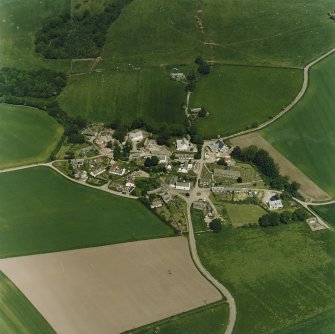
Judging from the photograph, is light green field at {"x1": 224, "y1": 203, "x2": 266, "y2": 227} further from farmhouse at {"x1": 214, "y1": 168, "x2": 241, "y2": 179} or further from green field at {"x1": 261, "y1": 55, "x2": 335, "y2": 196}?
green field at {"x1": 261, "y1": 55, "x2": 335, "y2": 196}

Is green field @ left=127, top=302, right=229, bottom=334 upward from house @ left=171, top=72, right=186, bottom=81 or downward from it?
downward

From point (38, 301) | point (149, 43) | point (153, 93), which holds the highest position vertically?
point (149, 43)

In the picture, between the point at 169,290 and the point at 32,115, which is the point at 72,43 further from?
the point at 169,290

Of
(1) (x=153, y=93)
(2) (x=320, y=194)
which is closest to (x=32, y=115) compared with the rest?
(1) (x=153, y=93)

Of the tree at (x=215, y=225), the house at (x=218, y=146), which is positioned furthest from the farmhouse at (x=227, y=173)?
the tree at (x=215, y=225)

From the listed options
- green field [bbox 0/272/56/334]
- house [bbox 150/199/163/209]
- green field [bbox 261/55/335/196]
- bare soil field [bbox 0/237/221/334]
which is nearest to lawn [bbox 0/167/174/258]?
house [bbox 150/199/163/209]

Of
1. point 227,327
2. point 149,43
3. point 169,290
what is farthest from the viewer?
point 149,43
